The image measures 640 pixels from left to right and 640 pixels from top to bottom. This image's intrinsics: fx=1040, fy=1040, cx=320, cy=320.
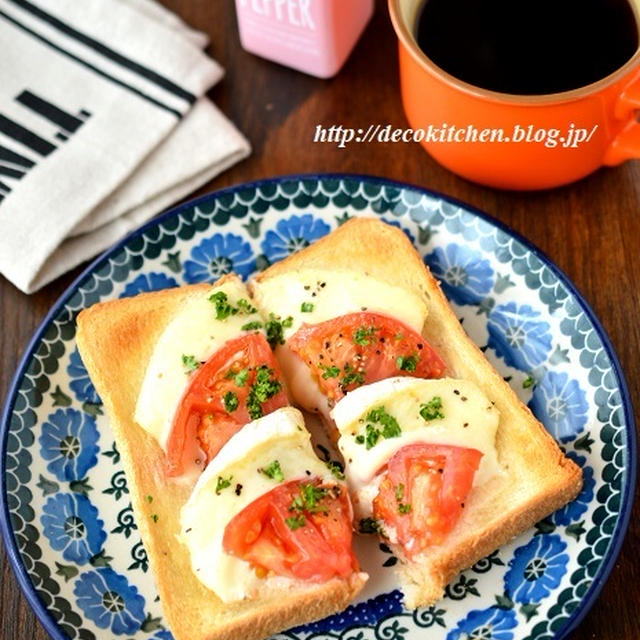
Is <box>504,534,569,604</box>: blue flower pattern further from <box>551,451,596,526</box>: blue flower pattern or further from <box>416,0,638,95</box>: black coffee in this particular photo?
<box>416,0,638,95</box>: black coffee

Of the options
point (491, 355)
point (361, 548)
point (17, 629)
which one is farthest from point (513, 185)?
point (17, 629)

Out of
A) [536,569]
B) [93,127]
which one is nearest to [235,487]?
[536,569]

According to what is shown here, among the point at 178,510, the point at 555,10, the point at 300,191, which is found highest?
the point at 555,10

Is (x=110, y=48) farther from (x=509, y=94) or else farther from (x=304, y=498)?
(x=304, y=498)

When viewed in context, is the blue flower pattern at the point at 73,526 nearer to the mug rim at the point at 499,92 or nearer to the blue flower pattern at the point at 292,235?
the blue flower pattern at the point at 292,235

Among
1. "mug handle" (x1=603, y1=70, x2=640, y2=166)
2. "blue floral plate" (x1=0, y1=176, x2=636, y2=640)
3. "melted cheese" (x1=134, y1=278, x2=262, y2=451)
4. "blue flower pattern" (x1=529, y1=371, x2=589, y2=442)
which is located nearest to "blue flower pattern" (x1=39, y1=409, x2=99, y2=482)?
"blue floral plate" (x1=0, y1=176, x2=636, y2=640)

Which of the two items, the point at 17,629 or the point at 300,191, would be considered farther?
the point at 300,191
